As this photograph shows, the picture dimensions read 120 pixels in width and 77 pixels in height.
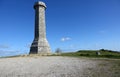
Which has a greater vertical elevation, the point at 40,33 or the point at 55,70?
the point at 40,33

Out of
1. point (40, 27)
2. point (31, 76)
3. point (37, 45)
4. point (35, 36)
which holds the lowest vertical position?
point (31, 76)

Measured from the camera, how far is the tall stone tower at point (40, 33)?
34000 mm

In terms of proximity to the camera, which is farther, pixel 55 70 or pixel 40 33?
pixel 40 33

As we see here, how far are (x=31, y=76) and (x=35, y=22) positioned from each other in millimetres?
29883

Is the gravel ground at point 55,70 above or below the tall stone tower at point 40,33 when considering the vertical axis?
below

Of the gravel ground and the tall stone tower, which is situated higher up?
the tall stone tower

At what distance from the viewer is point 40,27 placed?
35844 mm

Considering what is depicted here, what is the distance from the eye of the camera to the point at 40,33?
35469 millimetres

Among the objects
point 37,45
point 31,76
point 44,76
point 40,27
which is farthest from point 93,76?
point 40,27

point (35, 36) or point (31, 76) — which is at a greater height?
point (35, 36)

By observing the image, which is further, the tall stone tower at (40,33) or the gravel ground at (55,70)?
the tall stone tower at (40,33)

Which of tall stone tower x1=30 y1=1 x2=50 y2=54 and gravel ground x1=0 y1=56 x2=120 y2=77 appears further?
tall stone tower x1=30 y1=1 x2=50 y2=54

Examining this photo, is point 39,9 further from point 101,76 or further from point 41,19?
point 101,76

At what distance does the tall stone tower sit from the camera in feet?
112
